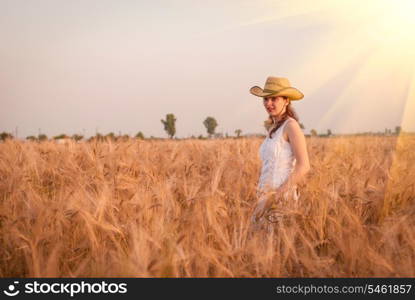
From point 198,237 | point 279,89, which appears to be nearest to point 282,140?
point 279,89

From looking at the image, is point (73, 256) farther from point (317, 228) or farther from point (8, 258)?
point (317, 228)

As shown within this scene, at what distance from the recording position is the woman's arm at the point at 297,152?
2.77 metres

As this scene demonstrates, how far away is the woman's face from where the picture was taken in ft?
9.97

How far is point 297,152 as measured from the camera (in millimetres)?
2869

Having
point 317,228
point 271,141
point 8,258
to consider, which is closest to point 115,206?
point 8,258

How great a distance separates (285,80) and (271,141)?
19.8 inches

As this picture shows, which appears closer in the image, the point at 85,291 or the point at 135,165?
the point at 85,291

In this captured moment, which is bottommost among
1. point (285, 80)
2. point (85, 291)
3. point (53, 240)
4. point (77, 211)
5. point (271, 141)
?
point (85, 291)

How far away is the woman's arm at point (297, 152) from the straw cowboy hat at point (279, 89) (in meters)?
0.24

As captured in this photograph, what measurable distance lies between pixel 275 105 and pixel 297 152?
44 cm

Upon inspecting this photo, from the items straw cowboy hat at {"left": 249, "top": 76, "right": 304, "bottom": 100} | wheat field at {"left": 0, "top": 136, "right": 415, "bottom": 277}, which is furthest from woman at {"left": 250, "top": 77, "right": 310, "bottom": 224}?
wheat field at {"left": 0, "top": 136, "right": 415, "bottom": 277}

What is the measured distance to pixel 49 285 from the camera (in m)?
1.57

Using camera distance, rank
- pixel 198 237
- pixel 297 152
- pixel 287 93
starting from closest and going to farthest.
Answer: pixel 198 237 < pixel 297 152 < pixel 287 93

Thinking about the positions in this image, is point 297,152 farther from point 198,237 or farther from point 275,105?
point 198,237
